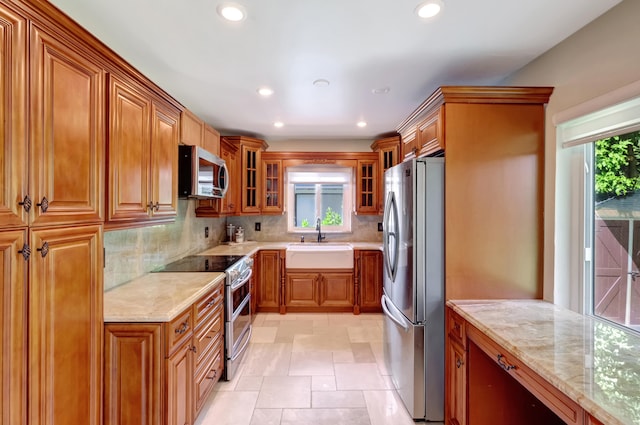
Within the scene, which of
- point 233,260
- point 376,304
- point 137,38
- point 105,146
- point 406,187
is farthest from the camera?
point 376,304

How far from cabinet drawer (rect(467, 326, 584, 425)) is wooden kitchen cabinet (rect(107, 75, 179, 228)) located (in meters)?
2.02

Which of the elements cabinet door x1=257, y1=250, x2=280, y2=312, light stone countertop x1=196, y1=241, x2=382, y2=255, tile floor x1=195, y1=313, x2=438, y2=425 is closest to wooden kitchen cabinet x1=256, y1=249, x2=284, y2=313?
cabinet door x1=257, y1=250, x2=280, y2=312

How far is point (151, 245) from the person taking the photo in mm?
2471

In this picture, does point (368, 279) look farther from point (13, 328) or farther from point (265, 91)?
point (13, 328)

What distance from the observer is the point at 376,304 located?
4.01 meters

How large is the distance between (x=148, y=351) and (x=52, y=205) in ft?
2.76

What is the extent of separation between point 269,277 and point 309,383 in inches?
68.7

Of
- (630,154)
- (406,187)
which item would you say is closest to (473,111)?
→ (406,187)

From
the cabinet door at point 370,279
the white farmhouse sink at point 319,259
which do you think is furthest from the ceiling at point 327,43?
the cabinet door at point 370,279

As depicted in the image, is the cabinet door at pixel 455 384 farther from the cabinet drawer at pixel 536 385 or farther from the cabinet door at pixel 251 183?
the cabinet door at pixel 251 183

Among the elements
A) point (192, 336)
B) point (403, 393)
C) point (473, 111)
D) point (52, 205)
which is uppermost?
point (473, 111)

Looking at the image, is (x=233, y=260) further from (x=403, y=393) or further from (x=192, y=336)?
(x=403, y=393)

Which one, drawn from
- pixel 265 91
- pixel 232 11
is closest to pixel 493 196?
pixel 232 11

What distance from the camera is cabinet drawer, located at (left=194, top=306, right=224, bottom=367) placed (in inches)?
75.9
